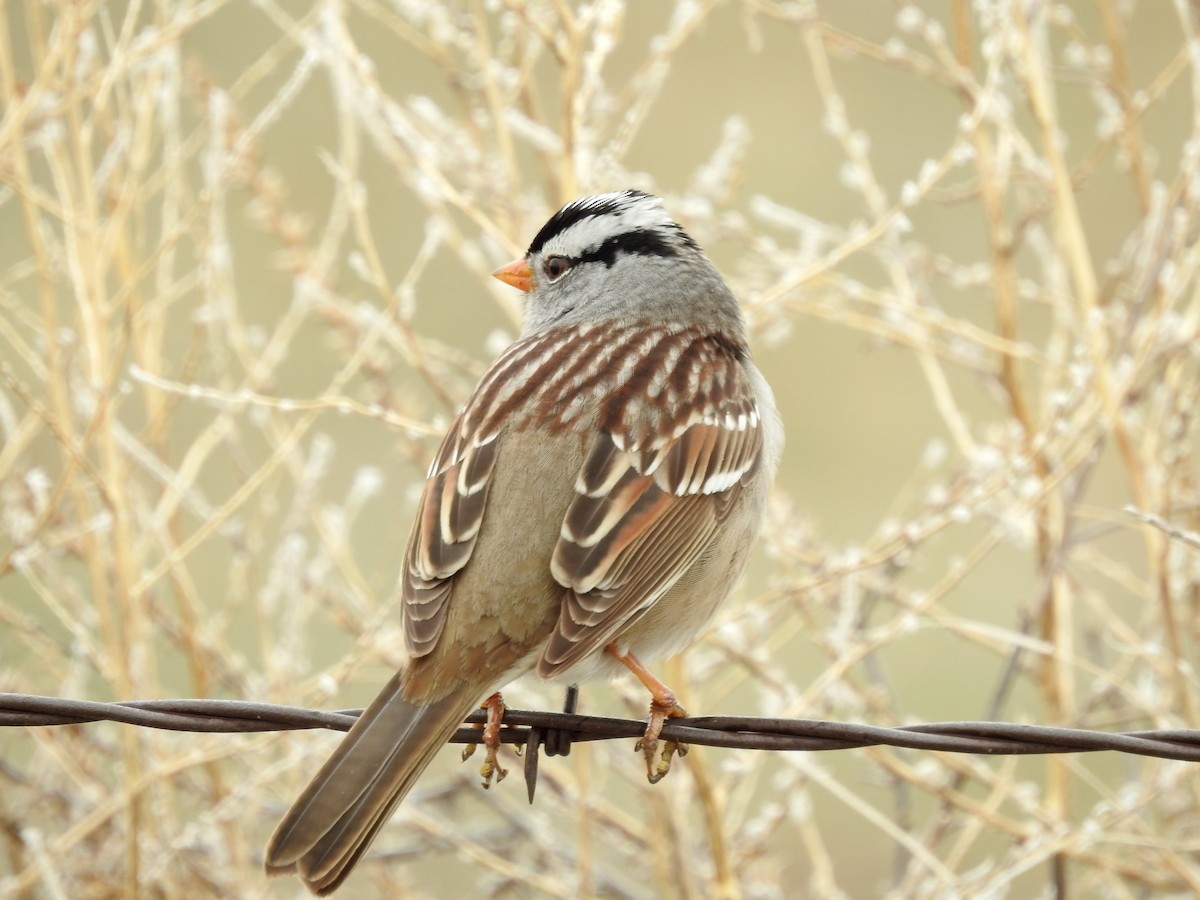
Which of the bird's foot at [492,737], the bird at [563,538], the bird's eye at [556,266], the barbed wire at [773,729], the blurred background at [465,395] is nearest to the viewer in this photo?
the barbed wire at [773,729]

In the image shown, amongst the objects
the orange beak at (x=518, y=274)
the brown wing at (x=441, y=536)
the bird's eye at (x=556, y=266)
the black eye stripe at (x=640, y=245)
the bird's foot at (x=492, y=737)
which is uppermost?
the black eye stripe at (x=640, y=245)

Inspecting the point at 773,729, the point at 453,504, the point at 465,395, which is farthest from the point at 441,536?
the point at 465,395

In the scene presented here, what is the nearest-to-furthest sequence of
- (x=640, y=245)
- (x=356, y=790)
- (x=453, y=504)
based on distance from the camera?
(x=356, y=790), (x=453, y=504), (x=640, y=245)

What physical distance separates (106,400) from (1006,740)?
9.46 ft

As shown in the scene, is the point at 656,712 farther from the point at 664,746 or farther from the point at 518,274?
the point at 518,274

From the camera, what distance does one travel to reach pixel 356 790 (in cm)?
329

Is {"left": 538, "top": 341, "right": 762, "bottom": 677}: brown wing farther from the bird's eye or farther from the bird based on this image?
the bird's eye

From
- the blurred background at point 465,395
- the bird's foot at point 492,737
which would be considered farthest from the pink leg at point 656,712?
the blurred background at point 465,395

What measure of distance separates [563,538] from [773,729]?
0.79 meters

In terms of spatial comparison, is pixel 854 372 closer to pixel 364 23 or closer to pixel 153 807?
pixel 364 23

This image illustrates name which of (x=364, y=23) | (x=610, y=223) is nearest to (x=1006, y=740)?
(x=610, y=223)

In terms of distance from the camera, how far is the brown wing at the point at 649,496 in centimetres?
366

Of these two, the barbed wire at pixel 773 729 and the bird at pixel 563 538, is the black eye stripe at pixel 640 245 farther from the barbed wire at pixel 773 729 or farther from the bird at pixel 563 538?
the barbed wire at pixel 773 729

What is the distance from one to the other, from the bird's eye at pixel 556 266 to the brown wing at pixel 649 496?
73 centimetres
